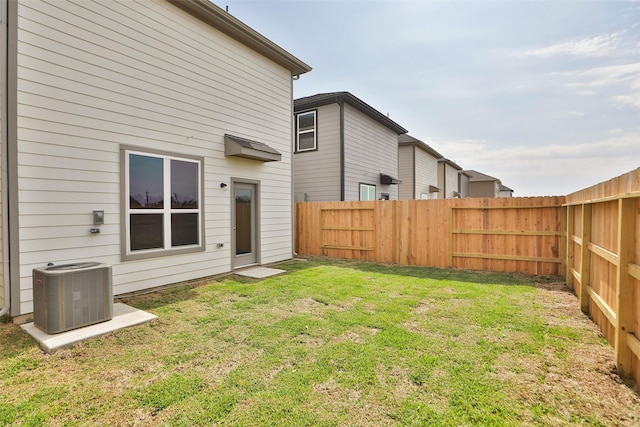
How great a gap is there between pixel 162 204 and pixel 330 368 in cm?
451

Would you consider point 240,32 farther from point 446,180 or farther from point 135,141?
point 446,180

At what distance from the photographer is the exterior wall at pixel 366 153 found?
1163 cm

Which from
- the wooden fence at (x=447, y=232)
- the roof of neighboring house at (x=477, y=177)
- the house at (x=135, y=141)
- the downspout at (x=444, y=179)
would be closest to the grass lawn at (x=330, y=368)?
the house at (x=135, y=141)

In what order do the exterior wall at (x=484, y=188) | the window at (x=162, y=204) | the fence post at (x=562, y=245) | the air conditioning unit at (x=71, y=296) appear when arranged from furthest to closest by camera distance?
the exterior wall at (x=484, y=188)
the fence post at (x=562, y=245)
the window at (x=162, y=204)
the air conditioning unit at (x=71, y=296)

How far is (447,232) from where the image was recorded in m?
Result: 7.71

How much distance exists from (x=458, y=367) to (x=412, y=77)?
10990mm

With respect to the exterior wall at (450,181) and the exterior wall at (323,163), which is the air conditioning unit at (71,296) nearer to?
the exterior wall at (323,163)

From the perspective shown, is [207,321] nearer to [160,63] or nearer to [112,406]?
[112,406]

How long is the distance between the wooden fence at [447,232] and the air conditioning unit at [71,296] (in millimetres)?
6594

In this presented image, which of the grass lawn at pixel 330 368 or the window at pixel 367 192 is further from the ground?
the window at pixel 367 192

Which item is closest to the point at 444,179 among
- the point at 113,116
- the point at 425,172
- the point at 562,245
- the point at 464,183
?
the point at 425,172

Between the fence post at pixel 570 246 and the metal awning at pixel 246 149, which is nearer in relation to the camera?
the fence post at pixel 570 246

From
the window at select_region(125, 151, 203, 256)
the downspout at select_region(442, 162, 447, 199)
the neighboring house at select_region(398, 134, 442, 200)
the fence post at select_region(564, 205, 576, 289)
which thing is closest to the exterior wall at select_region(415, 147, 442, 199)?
the neighboring house at select_region(398, 134, 442, 200)

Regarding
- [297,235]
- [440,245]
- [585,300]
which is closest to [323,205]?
[297,235]
